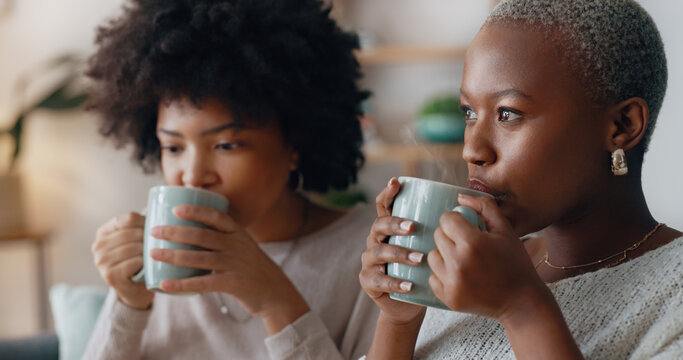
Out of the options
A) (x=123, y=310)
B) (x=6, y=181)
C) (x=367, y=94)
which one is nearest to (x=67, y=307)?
(x=123, y=310)

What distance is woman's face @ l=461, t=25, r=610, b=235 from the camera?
63cm

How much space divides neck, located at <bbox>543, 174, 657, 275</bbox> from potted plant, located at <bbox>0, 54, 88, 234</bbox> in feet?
8.57

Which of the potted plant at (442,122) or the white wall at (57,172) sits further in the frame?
the white wall at (57,172)

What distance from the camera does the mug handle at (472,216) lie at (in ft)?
1.96

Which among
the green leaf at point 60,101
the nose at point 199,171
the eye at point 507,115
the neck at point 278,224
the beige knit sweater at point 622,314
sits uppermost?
the green leaf at point 60,101

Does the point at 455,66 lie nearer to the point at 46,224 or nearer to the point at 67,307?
the point at 46,224

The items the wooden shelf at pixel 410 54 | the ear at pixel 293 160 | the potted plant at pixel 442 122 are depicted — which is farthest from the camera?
the wooden shelf at pixel 410 54

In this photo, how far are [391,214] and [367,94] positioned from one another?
0.65 m

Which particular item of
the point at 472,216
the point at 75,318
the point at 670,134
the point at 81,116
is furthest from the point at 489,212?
the point at 81,116

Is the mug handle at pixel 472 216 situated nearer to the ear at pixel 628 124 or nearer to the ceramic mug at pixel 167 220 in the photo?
the ear at pixel 628 124

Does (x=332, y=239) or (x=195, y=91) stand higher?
(x=195, y=91)

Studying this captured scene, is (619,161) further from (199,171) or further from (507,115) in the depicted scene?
(199,171)

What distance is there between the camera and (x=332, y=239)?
1234 mm

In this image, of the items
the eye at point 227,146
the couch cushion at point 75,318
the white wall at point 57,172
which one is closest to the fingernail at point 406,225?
the eye at point 227,146
